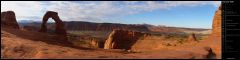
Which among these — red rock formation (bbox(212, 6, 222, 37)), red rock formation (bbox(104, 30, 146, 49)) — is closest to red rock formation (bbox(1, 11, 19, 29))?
red rock formation (bbox(212, 6, 222, 37))

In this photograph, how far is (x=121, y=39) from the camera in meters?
42.7

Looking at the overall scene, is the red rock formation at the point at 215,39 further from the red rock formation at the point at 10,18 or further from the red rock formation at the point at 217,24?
the red rock formation at the point at 10,18

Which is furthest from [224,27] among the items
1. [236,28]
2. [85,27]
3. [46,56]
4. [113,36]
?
[85,27]

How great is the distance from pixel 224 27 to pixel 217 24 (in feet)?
33.7

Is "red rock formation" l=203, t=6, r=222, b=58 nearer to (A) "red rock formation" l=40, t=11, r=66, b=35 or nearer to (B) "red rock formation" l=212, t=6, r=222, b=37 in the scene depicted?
(B) "red rock formation" l=212, t=6, r=222, b=37

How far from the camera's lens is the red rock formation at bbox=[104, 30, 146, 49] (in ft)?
138

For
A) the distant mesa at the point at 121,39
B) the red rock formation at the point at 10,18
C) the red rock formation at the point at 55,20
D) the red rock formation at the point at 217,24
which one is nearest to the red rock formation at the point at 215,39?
the red rock formation at the point at 217,24

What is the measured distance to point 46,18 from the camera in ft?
97.7

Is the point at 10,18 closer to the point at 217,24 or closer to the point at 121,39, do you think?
the point at 217,24

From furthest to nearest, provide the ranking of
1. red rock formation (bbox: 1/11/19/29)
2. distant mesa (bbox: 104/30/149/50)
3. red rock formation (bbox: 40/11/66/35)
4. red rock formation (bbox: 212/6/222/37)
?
distant mesa (bbox: 104/30/149/50), red rock formation (bbox: 40/11/66/35), red rock formation (bbox: 1/11/19/29), red rock formation (bbox: 212/6/222/37)

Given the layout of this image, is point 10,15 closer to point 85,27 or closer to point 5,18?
point 5,18

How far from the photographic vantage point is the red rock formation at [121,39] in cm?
4199

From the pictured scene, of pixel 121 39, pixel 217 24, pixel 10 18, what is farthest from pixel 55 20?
pixel 217 24

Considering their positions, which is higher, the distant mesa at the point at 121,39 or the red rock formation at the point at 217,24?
the red rock formation at the point at 217,24
